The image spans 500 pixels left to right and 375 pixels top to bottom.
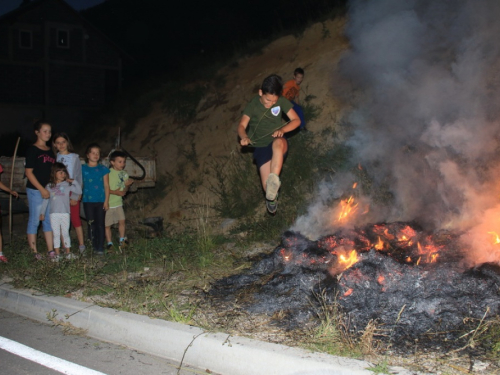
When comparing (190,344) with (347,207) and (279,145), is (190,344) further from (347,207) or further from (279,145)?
(347,207)

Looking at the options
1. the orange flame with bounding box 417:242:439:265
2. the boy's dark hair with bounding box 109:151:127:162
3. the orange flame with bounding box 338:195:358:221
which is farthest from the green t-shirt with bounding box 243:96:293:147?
the boy's dark hair with bounding box 109:151:127:162

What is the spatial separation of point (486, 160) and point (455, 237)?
1.79 metres

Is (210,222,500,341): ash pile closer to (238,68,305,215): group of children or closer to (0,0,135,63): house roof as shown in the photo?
(238,68,305,215): group of children

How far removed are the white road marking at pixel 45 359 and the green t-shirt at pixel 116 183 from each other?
330cm

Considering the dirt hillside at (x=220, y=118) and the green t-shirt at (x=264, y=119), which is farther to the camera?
the dirt hillside at (x=220, y=118)

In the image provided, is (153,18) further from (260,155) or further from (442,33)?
(260,155)

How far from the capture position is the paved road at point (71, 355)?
143 inches

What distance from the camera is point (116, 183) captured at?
293 inches

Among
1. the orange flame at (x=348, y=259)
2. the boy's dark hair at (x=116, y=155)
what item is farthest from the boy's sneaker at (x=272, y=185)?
the boy's dark hair at (x=116, y=155)

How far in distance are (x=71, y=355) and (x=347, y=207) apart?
162 inches

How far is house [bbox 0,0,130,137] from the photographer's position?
23.7 metres

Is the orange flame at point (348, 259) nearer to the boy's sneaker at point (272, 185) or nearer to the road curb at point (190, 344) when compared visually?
the boy's sneaker at point (272, 185)

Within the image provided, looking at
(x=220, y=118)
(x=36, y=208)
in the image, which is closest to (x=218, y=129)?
(x=220, y=118)

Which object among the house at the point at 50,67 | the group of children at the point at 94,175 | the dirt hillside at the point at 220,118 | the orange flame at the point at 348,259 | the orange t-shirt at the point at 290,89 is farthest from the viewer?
the house at the point at 50,67
